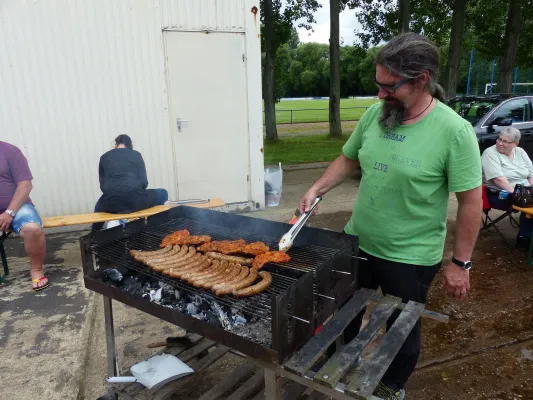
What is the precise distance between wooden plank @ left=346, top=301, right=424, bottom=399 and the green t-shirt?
0.31 metres

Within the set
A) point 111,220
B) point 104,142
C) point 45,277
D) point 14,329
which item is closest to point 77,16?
point 104,142

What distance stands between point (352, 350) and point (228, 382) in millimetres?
1193

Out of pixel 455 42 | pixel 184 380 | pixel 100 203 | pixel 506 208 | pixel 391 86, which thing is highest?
pixel 455 42

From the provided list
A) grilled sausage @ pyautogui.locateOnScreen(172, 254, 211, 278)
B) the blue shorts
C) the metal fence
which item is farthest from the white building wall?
the metal fence

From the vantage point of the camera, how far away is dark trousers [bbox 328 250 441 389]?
232 centimetres

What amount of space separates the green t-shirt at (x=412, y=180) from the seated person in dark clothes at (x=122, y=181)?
331 centimetres

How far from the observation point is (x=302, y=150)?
45.3 feet

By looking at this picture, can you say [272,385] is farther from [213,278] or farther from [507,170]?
[507,170]

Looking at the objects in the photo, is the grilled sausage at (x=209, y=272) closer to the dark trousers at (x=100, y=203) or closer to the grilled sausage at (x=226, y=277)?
the grilled sausage at (x=226, y=277)

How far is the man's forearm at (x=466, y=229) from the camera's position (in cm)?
209

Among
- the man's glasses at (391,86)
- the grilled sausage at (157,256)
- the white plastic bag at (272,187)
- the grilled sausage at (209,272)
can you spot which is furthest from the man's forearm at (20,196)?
the man's glasses at (391,86)

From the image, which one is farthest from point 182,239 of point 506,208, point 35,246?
point 506,208

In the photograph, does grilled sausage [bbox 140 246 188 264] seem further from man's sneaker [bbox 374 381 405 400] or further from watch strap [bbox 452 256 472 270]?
watch strap [bbox 452 256 472 270]

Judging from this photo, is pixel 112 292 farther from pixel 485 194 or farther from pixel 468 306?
pixel 485 194
